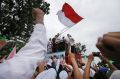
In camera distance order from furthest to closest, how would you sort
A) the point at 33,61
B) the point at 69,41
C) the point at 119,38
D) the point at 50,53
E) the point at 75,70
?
the point at 50,53
the point at 69,41
the point at 75,70
the point at 33,61
the point at 119,38

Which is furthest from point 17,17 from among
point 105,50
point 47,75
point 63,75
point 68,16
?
point 105,50

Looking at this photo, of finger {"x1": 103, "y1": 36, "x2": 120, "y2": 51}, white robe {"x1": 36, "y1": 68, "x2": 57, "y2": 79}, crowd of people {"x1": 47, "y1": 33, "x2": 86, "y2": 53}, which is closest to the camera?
finger {"x1": 103, "y1": 36, "x2": 120, "y2": 51}

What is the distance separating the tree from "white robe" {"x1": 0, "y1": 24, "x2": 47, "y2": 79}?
30.0m

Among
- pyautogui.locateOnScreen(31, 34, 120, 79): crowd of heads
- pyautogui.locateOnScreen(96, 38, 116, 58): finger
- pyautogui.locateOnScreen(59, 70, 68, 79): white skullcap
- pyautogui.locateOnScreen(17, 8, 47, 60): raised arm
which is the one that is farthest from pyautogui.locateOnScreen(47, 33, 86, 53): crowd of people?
pyautogui.locateOnScreen(96, 38, 116, 58): finger

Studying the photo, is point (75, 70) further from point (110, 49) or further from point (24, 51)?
point (110, 49)

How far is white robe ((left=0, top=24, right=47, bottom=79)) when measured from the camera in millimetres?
2688

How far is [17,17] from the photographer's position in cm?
3409

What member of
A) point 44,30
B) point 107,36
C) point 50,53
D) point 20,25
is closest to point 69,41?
point 50,53

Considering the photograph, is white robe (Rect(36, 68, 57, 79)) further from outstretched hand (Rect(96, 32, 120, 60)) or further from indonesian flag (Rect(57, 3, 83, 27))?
outstretched hand (Rect(96, 32, 120, 60))

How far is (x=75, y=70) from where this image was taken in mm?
5426

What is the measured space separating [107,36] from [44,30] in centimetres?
138

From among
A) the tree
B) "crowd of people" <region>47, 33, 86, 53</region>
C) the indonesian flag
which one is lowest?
"crowd of people" <region>47, 33, 86, 53</region>

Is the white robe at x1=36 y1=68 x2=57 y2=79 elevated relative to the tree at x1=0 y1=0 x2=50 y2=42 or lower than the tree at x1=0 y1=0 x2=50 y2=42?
lower

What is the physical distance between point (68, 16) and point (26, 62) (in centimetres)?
669
